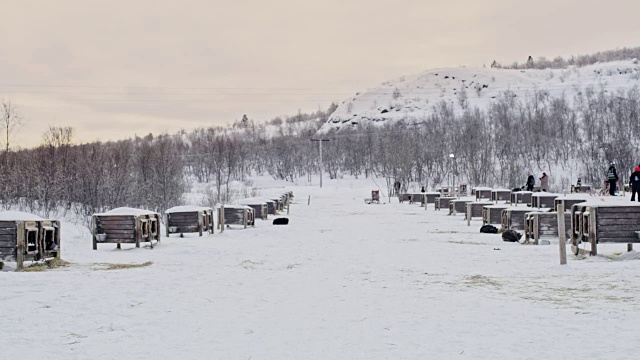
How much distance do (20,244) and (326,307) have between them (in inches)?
309

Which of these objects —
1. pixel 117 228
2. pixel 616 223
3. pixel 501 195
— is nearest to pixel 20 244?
pixel 117 228

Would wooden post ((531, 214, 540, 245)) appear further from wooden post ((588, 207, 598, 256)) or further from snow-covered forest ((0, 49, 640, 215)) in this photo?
snow-covered forest ((0, 49, 640, 215))

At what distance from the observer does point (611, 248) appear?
17469 millimetres

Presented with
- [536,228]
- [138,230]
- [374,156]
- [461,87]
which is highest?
[461,87]

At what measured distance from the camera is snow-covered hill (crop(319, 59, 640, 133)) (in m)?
157

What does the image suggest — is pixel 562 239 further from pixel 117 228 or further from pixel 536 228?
pixel 117 228

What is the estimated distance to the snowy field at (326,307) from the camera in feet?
24.0

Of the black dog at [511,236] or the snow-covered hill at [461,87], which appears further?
the snow-covered hill at [461,87]

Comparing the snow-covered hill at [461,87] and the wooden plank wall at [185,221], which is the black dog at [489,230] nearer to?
the wooden plank wall at [185,221]

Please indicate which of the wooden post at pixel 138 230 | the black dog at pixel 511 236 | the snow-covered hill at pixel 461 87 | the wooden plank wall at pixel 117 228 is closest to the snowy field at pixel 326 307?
the wooden plank wall at pixel 117 228

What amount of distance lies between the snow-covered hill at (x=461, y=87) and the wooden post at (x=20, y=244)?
14306cm

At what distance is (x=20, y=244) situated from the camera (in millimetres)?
14109

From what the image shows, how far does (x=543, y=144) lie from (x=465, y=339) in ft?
363

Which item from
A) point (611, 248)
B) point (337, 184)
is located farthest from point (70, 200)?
point (337, 184)
